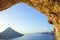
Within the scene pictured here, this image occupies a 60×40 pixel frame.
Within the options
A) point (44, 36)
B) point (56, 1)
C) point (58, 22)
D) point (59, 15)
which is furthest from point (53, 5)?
point (44, 36)

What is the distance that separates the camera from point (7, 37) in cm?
881

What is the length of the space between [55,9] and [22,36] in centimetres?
469

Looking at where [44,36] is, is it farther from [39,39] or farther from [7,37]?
[7,37]

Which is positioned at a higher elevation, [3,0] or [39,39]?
[3,0]

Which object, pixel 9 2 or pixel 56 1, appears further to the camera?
pixel 9 2

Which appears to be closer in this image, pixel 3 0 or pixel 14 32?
pixel 3 0

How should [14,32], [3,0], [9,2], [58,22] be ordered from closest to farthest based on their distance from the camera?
[3,0] → [9,2] → [58,22] → [14,32]

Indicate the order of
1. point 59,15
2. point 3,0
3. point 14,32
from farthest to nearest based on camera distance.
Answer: point 14,32
point 59,15
point 3,0

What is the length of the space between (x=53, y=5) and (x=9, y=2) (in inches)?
54.1

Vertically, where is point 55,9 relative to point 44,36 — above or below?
above

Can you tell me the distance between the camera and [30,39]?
8453mm

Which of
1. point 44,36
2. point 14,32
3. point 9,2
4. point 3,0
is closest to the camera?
point 3,0

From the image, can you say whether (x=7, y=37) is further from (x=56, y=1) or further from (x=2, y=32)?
(x=56, y=1)

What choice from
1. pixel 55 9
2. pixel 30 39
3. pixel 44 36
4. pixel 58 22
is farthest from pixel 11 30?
pixel 55 9
